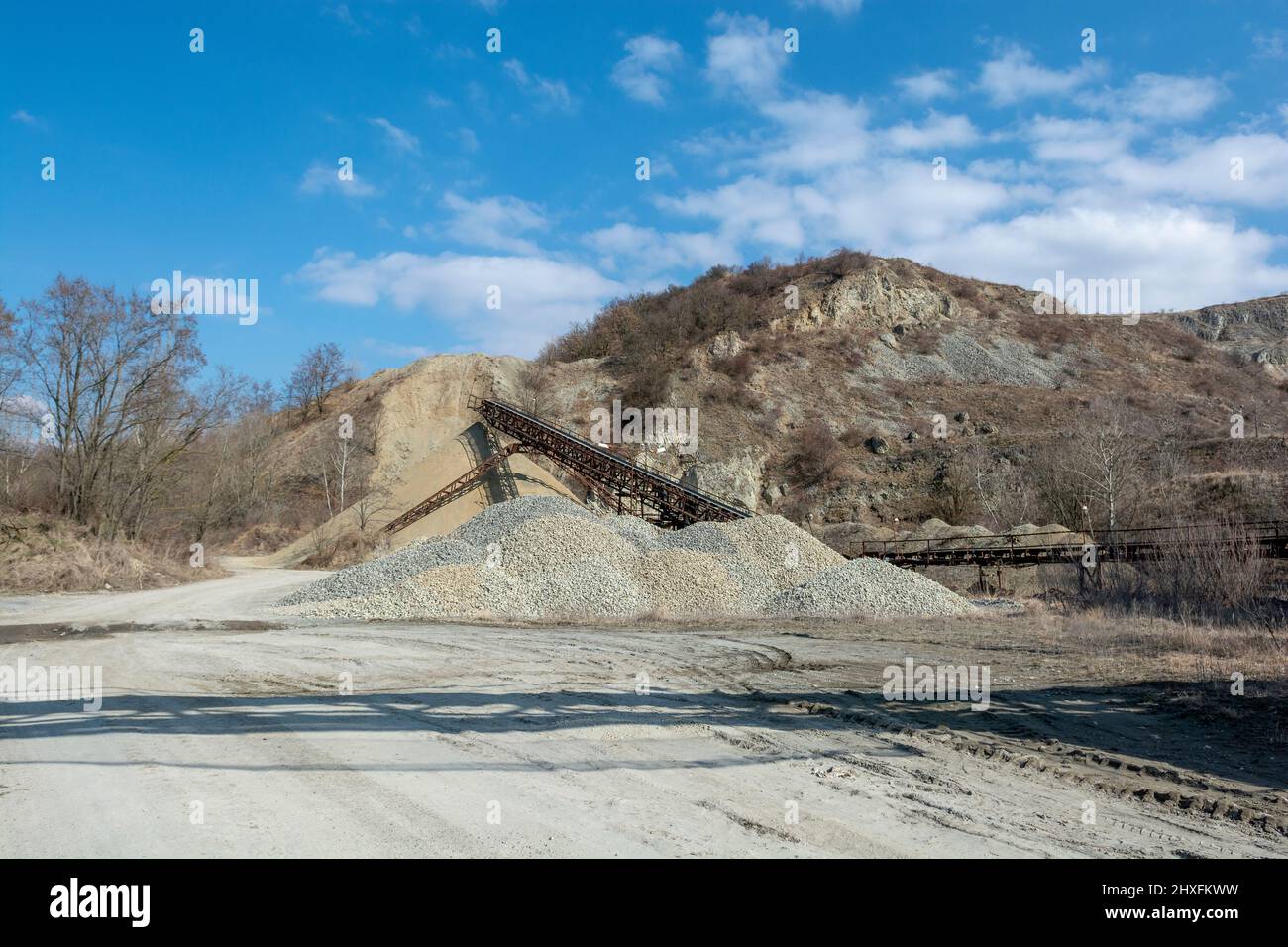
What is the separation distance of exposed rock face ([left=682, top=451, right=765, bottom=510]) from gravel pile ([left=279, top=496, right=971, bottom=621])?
21.2 metres

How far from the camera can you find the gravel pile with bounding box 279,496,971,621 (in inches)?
779

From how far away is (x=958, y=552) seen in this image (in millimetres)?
27266

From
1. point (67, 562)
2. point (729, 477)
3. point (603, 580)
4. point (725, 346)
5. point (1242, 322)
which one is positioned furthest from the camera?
point (1242, 322)

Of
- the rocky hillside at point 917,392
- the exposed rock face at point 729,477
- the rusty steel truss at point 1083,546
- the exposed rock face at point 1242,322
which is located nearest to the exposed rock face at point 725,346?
the rocky hillside at point 917,392

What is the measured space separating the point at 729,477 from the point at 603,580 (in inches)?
1026

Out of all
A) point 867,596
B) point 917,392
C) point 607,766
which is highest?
point 917,392

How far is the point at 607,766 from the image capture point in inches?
250

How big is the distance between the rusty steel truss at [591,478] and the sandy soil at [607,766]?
2095 centimetres

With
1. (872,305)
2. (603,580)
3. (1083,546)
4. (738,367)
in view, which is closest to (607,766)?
(603,580)

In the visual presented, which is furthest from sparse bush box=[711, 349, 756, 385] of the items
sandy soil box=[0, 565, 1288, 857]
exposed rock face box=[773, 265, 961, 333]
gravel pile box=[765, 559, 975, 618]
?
sandy soil box=[0, 565, 1288, 857]

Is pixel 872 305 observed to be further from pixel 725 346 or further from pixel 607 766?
pixel 607 766

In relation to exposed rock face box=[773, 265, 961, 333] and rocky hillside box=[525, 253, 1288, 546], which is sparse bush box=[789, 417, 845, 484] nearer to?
rocky hillside box=[525, 253, 1288, 546]

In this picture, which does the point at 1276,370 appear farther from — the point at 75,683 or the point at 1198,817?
the point at 75,683

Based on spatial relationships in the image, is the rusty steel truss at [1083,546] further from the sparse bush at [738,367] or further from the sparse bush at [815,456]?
the sparse bush at [738,367]
